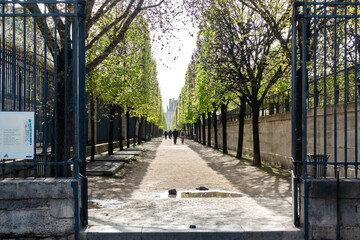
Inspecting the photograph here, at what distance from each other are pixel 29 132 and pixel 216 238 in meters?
3.16

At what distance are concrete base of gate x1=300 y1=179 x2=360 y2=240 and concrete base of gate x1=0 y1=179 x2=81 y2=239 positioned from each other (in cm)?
344

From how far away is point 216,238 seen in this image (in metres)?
5.53

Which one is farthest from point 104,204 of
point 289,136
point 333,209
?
point 289,136

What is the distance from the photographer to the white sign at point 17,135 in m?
5.80

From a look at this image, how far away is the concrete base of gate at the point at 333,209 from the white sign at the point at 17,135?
4.20 meters

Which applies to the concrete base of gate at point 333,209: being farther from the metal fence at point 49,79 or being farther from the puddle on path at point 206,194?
the puddle on path at point 206,194

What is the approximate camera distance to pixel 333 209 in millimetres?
5633

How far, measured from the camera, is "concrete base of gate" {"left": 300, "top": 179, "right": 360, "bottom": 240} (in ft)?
18.5

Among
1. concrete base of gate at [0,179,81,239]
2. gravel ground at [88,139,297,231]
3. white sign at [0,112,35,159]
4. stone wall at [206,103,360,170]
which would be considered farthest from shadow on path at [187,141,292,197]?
white sign at [0,112,35,159]

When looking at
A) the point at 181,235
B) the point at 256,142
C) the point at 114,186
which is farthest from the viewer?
the point at 256,142

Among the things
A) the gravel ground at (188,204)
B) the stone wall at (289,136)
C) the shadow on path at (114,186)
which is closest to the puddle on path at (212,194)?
the gravel ground at (188,204)

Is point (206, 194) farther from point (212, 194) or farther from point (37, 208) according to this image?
point (37, 208)

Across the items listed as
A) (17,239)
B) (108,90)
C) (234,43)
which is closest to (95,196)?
(17,239)

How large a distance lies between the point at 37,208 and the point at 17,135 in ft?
3.72
